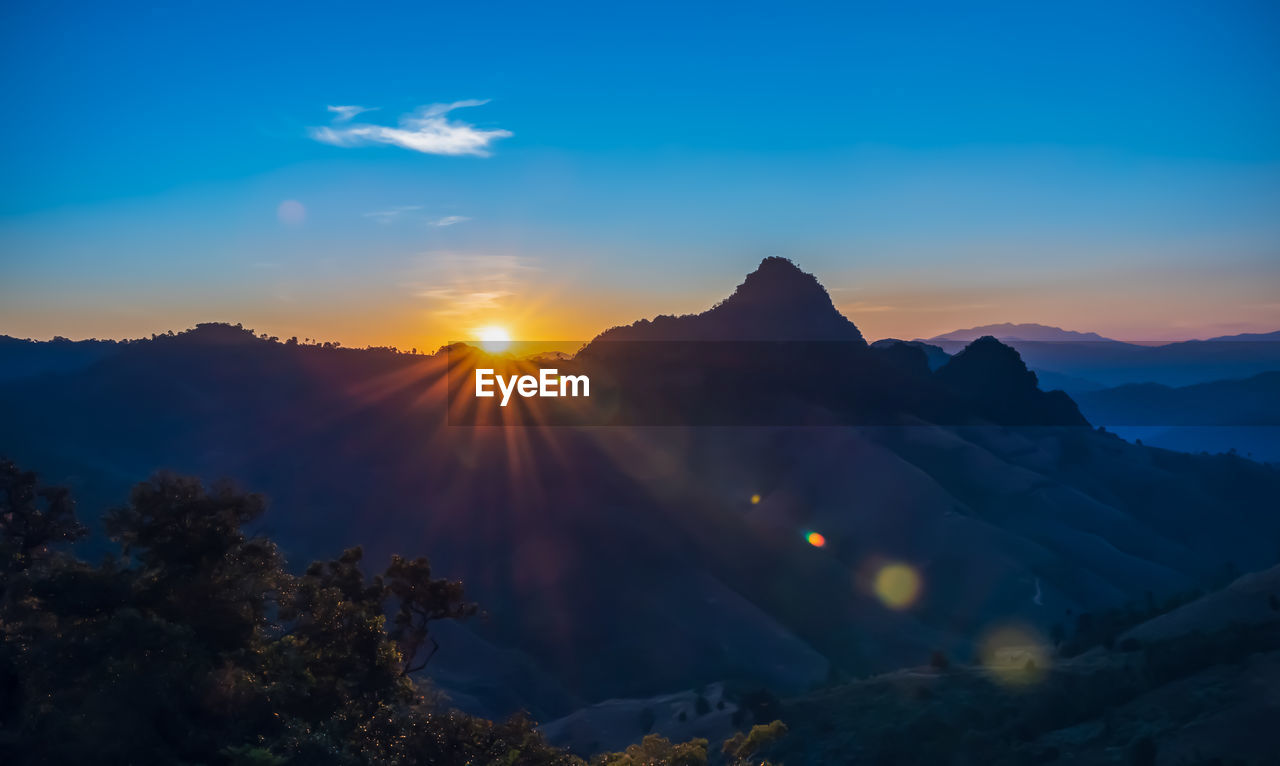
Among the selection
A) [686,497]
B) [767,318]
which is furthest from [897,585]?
[767,318]

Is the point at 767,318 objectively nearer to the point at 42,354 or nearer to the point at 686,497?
the point at 686,497

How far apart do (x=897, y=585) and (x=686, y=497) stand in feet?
87.4

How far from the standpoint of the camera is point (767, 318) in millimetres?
158875

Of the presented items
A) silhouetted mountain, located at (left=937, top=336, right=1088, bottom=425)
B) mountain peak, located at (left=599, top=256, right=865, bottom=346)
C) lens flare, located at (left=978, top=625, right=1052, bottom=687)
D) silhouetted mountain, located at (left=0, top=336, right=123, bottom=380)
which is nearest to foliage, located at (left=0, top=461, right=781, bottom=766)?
lens flare, located at (left=978, top=625, right=1052, bottom=687)

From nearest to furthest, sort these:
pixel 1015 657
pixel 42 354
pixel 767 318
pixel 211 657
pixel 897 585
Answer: pixel 211 657 → pixel 1015 657 → pixel 897 585 → pixel 767 318 → pixel 42 354

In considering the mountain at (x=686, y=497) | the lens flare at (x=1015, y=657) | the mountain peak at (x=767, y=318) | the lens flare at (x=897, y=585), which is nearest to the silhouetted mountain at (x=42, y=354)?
the mountain at (x=686, y=497)

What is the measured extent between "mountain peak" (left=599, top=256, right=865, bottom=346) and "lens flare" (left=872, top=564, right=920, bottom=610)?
6507cm

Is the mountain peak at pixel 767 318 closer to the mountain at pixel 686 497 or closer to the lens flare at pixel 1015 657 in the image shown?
the mountain at pixel 686 497

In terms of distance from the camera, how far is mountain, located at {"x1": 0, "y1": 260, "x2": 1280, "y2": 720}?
73.9 m

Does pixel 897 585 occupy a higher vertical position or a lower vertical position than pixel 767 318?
lower

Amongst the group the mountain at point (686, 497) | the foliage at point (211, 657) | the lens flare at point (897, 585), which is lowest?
the lens flare at point (897, 585)

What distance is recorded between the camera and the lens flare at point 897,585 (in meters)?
86.6

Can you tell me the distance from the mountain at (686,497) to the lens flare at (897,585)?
37 cm

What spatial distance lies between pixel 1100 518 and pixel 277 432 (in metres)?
121
